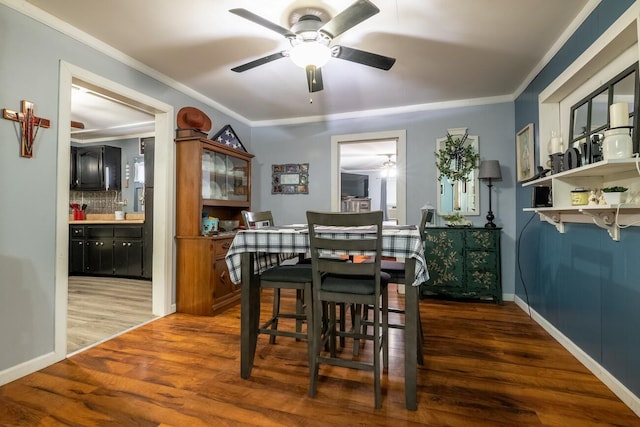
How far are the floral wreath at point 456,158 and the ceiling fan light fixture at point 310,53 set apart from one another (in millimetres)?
2343

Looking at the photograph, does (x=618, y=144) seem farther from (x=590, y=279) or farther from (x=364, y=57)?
(x=364, y=57)

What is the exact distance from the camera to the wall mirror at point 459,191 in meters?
3.71

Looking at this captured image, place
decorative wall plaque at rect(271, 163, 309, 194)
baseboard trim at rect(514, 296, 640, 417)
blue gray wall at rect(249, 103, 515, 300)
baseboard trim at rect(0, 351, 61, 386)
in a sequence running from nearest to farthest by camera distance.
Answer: baseboard trim at rect(514, 296, 640, 417) → baseboard trim at rect(0, 351, 61, 386) → blue gray wall at rect(249, 103, 515, 300) → decorative wall plaque at rect(271, 163, 309, 194)

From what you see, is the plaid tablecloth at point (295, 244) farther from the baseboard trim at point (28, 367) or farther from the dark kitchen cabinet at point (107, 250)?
the dark kitchen cabinet at point (107, 250)

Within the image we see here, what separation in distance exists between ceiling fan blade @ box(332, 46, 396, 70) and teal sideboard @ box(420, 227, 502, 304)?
2.05m

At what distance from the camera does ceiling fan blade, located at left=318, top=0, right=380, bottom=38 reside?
162 centimetres

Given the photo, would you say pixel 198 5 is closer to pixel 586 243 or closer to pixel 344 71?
pixel 344 71

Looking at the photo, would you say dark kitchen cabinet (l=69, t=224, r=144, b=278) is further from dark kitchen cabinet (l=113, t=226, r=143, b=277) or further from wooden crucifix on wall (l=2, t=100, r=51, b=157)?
wooden crucifix on wall (l=2, t=100, r=51, b=157)

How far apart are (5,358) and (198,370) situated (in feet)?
3.70

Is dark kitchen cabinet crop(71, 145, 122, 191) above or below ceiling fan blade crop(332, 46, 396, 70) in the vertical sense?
below

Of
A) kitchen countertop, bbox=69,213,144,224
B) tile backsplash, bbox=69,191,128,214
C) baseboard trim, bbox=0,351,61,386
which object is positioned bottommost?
baseboard trim, bbox=0,351,61,386

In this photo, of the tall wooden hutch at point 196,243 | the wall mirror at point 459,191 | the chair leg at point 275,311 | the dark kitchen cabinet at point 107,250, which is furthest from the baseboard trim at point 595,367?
the dark kitchen cabinet at point 107,250

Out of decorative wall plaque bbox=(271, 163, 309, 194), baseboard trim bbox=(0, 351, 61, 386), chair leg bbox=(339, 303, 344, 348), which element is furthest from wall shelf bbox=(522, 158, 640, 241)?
baseboard trim bbox=(0, 351, 61, 386)

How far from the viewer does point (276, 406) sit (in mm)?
1643
